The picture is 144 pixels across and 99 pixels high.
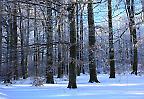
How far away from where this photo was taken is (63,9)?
17312 mm

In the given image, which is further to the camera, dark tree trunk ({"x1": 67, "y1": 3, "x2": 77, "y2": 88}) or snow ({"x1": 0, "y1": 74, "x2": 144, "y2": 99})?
dark tree trunk ({"x1": 67, "y1": 3, "x2": 77, "y2": 88})

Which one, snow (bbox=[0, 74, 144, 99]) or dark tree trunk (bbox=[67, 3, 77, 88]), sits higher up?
dark tree trunk (bbox=[67, 3, 77, 88])

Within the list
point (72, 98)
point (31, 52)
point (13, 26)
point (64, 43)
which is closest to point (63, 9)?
point (64, 43)

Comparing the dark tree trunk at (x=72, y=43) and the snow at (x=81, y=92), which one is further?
the dark tree trunk at (x=72, y=43)

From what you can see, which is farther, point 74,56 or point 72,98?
point 74,56

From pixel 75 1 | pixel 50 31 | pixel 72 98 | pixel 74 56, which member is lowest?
pixel 72 98

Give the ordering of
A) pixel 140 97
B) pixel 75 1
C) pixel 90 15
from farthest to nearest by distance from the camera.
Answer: pixel 90 15 < pixel 75 1 < pixel 140 97

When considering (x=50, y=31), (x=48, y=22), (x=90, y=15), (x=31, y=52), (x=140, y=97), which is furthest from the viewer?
(x=90, y=15)

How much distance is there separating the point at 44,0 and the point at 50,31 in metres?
3.88

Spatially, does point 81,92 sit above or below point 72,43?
below

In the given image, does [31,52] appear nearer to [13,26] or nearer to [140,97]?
[140,97]

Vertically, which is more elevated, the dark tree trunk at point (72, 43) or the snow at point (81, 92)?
the dark tree trunk at point (72, 43)

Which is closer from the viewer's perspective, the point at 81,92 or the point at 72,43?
the point at 81,92

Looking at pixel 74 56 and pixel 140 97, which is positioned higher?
pixel 74 56
